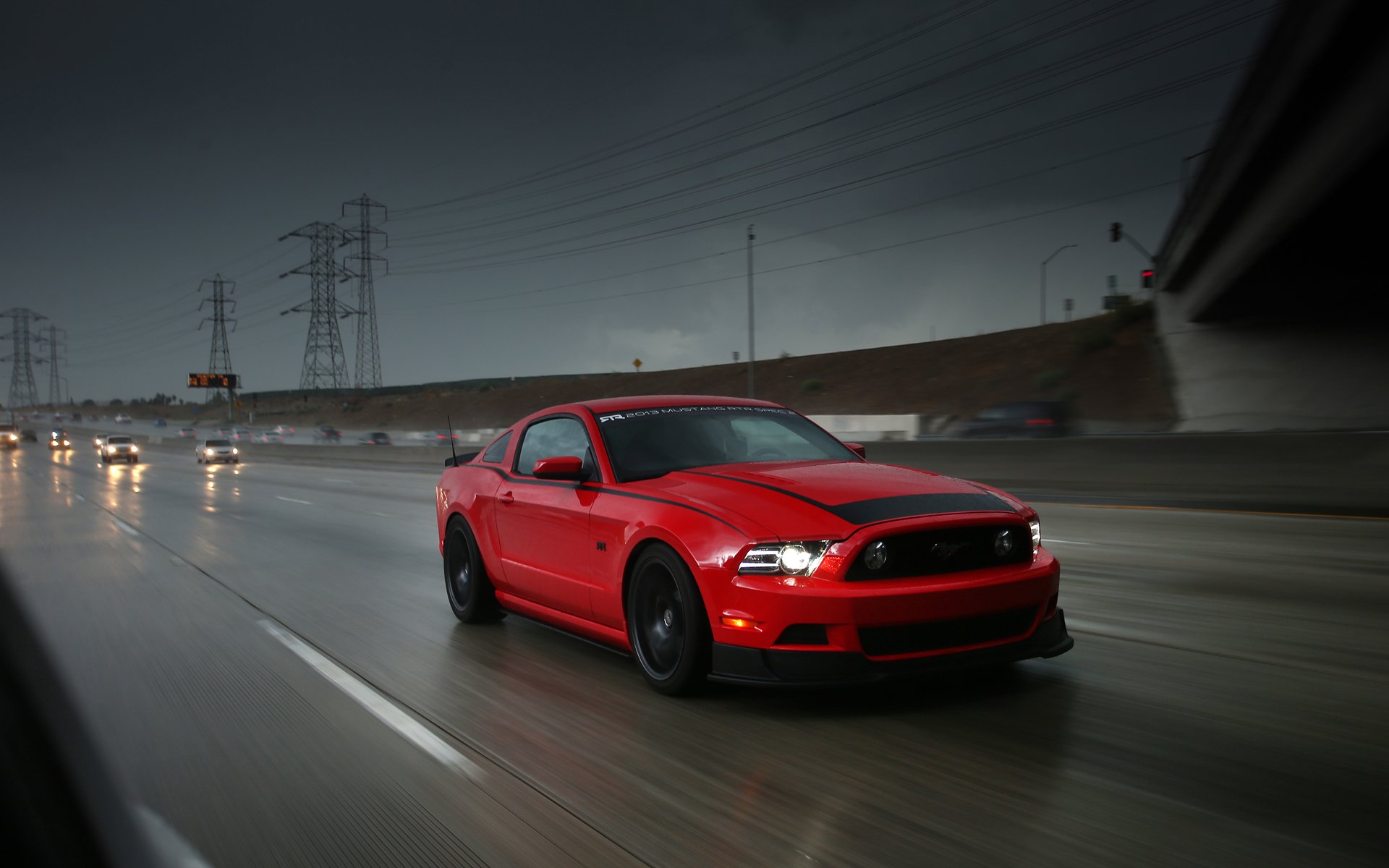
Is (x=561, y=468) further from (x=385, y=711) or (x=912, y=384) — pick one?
(x=912, y=384)

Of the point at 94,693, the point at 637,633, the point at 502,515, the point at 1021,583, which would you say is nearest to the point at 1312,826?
the point at 1021,583

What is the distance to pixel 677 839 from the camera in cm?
354

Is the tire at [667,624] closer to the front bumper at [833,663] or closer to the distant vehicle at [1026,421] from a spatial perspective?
the front bumper at [833,663]

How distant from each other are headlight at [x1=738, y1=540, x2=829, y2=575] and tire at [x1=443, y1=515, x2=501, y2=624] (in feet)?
10.1

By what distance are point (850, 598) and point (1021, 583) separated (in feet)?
2.83

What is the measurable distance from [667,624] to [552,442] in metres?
2.01

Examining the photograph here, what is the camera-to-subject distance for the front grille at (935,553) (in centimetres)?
466

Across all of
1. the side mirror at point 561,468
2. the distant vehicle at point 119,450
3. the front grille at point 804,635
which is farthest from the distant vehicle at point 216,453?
the front grille at point 804,635

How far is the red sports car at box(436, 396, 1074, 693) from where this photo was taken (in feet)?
15.1

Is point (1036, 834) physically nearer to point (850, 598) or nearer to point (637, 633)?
point (850, 598)

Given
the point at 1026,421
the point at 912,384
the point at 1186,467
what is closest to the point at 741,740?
the point at 1186,467

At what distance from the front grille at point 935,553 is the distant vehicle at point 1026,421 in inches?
1009

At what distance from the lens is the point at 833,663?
14.9ft

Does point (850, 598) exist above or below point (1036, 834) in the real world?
above
